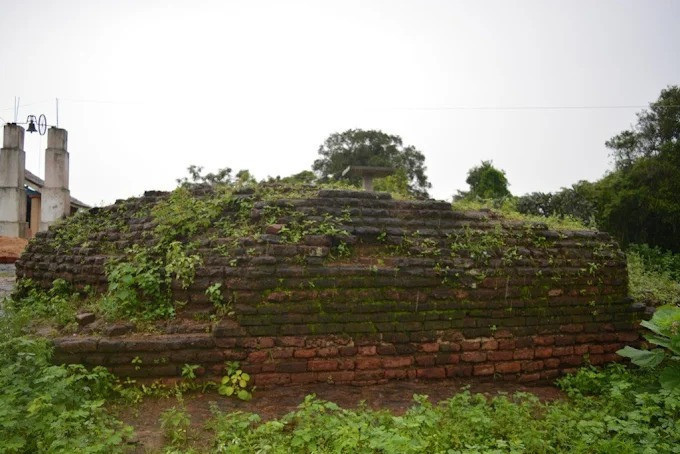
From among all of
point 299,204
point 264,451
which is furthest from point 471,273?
point 264,451

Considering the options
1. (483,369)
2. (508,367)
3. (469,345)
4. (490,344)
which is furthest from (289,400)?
(508,367)

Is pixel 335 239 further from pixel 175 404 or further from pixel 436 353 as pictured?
pixel 175 404

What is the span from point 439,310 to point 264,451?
2313 millimetres

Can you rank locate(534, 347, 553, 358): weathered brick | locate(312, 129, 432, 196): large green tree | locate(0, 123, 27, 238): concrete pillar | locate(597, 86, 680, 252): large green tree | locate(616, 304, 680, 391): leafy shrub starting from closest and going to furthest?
locate(616, 304, 680, 391): leafy shrub, locate(534, 347, 553, 358): weathered brick, locate(0, 123, 27, 238): concrete pillar, locate(597, 86, 680, 252): large green tree, locate(312, 129, 432, 196): large green tree

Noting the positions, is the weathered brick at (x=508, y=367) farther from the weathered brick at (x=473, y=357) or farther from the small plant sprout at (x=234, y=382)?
the small plant sprout at (x=234, y=382)

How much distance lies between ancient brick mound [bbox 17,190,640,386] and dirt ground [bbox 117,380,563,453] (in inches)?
5.2

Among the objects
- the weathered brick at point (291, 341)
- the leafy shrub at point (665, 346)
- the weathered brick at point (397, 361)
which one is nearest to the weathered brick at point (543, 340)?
the leafy shrub at point (665, 346)

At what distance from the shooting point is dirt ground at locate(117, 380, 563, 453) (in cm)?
352

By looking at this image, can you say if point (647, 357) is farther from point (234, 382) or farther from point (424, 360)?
point (234, 382)

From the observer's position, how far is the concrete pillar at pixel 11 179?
15.7 m

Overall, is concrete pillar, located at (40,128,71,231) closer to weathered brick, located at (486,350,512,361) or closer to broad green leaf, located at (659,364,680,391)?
weathered brick, located at (486,350,512,361)

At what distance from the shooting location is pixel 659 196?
1884 centimetres

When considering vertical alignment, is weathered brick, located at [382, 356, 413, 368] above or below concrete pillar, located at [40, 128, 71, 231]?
below

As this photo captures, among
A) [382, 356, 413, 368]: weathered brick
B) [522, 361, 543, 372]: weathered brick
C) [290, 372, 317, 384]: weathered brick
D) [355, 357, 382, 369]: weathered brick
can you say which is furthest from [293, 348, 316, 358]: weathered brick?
[522, 361, 543, 372]: weathered brick
